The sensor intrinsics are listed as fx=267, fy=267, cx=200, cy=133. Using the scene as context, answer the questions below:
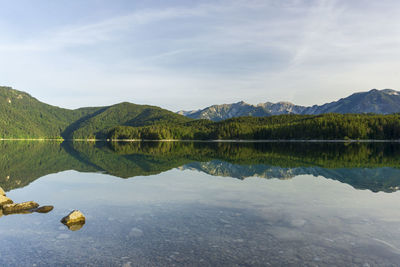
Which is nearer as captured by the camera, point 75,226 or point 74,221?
point 75,226

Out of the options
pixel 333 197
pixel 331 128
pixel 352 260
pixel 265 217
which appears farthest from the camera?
pixel 331 128

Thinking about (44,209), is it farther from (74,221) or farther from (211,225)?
(211,225)

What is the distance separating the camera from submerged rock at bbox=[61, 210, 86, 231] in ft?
57.7

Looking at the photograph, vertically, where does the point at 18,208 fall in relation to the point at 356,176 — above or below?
above

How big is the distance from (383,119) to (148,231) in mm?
227875

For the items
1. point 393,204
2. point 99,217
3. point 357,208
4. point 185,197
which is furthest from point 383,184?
point 99,217

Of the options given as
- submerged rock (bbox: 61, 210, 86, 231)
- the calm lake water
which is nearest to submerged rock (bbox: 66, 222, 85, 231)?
submerged rock (bbox: 61, 210, 86, 231)

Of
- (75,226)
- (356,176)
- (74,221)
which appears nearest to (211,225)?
(75,226)

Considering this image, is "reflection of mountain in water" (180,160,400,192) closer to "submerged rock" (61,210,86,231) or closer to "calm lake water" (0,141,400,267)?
"calm lake water" (0,141,400,267)

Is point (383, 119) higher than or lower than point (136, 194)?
higher

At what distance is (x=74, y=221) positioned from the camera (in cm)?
1827

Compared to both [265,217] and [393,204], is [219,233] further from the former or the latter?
[393,204]

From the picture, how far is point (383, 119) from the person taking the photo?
197m

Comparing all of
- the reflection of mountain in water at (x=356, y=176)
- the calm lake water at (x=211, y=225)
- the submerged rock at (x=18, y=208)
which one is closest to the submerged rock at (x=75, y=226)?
the calm lake water at (x=211, y=225)
